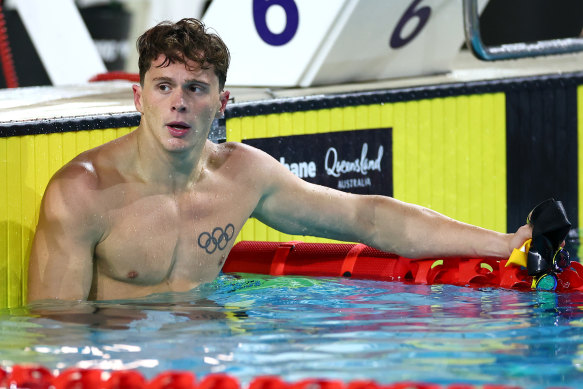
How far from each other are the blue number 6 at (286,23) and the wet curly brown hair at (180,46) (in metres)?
1.39

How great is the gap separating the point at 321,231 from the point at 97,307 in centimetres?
80

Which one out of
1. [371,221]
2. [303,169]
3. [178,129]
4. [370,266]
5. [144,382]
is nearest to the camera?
[144,382]

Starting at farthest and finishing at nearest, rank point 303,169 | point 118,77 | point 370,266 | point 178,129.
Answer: point 118,77, point 303,169, point 370,266, point 178,129

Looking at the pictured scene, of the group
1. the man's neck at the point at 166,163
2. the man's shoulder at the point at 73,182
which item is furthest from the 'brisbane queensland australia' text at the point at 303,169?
the man's shoulder at the point at 73,182

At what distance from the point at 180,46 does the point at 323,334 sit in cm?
88

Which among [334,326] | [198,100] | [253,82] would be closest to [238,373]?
[334,326]

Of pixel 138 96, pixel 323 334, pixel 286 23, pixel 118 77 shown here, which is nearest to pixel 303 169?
pixel 286 23

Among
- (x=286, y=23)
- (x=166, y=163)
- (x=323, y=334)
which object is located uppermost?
(x=286, y=23)

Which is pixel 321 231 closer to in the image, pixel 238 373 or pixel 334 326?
pixel 334 326

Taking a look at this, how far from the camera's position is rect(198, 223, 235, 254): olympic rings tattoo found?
328 cm

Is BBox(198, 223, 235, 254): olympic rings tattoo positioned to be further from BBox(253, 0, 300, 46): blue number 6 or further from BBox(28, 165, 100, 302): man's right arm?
BBox(253, 0, 300, 46): blue number 6

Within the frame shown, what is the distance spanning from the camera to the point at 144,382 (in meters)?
2.24

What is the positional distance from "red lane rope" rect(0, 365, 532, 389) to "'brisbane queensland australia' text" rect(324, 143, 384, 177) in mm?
2100

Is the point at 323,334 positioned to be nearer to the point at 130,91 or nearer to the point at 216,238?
the point at 216,238
